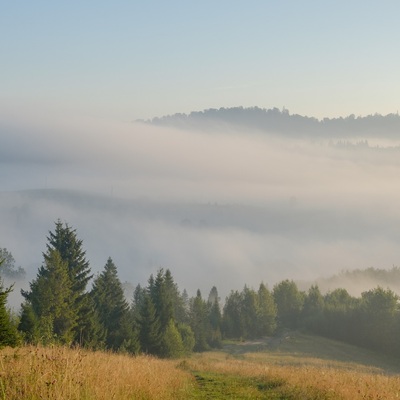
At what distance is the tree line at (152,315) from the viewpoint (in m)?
40.1

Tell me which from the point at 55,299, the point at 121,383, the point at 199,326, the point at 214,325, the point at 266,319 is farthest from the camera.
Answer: the point at 266,319

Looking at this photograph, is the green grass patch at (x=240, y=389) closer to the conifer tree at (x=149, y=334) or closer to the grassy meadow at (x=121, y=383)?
the grassy meadow at (x=121, y=383)

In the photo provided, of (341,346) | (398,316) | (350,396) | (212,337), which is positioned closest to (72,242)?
(350,396)

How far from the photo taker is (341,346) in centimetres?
9969

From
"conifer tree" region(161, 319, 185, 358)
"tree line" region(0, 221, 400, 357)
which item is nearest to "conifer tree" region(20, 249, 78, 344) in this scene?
"tree line" region(0, 221, 400, 357)

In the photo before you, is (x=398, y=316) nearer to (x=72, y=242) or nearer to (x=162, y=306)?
(x=162, y=306)

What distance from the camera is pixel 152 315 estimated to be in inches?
2304

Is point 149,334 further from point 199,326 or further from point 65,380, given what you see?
point 65,380

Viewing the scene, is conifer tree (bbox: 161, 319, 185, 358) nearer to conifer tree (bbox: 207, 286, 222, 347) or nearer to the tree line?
the tree line

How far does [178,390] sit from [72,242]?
125 feet

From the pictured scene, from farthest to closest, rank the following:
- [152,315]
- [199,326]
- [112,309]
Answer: [199,326], [112,309], [152,315]

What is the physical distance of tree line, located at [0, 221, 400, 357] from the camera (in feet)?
131

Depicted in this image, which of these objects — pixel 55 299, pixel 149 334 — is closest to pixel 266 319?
pixel 149 334

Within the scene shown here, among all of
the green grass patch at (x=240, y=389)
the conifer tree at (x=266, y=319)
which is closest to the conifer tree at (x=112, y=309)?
the green grass patch at (x=240, y=389)
